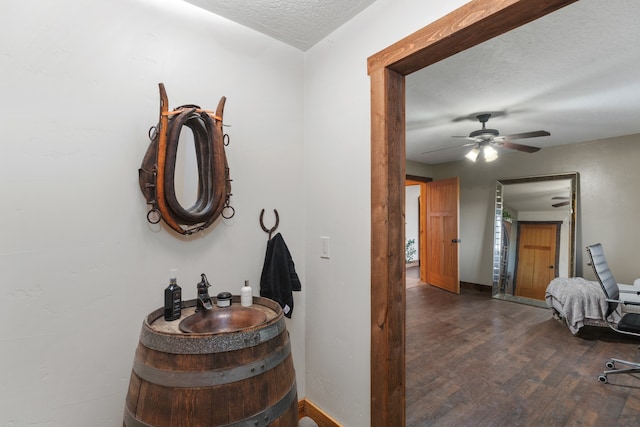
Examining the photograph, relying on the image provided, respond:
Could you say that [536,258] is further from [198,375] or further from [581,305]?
[198,375]

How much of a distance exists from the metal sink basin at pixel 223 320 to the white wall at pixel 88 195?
0.34 metres

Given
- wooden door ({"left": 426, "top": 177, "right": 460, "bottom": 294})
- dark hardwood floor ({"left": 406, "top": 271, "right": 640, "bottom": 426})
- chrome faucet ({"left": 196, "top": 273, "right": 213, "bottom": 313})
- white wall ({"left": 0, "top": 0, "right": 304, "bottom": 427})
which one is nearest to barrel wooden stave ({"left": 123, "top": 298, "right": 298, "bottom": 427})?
chrome faucet ({"left": 196, "top": 273, "right": 213, "bottom": 313})

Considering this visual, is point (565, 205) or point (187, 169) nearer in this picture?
point (187, 169)

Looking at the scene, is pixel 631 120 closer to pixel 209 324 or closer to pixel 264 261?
pixel 264 261

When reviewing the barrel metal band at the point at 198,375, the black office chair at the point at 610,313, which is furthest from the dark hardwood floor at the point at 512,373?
the barrel metal band at the point at 198,375

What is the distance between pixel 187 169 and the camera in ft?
4.95

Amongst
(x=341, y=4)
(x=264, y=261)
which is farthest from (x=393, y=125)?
(x=264, y=261)

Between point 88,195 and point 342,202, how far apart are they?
1193 millimetres

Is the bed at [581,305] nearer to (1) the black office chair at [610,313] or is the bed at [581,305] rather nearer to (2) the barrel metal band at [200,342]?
(1) the black office chair at [610,313]

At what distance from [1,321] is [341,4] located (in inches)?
78.9

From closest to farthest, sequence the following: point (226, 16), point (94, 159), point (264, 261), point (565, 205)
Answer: point (94, 159)
point (226, 16)
point (264, 261)
point (565, 205)

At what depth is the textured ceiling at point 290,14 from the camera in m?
1.52

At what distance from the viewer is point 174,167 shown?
1.37 m

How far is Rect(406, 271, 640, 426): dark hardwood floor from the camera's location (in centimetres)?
204
